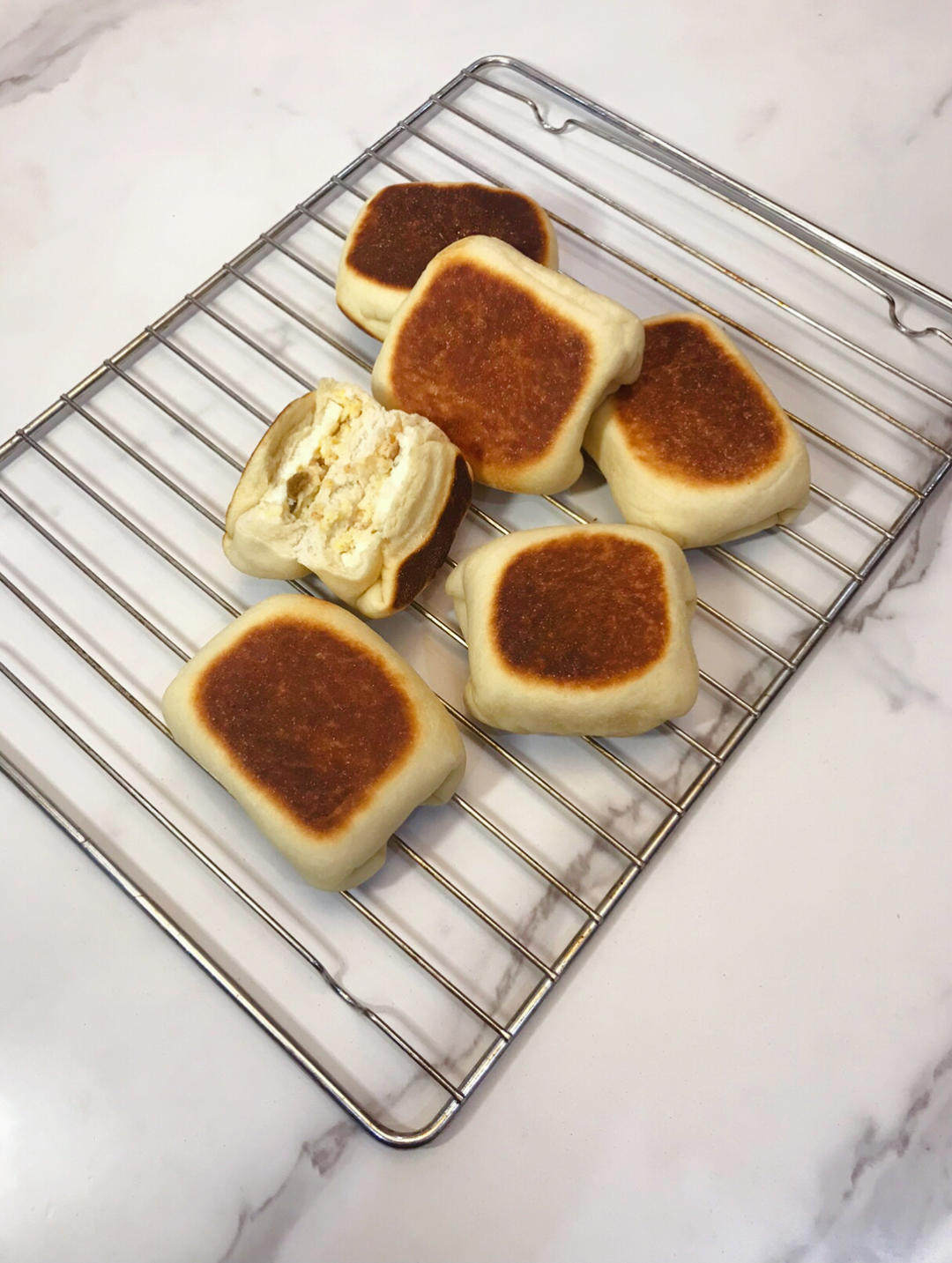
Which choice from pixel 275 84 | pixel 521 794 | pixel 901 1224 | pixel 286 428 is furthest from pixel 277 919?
pixel 275 84

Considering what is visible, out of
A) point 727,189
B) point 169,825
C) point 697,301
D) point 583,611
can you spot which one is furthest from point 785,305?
point 169,825

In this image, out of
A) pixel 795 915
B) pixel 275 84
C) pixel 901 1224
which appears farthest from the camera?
pixel 275 84

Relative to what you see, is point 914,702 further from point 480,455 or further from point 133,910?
point 133,910

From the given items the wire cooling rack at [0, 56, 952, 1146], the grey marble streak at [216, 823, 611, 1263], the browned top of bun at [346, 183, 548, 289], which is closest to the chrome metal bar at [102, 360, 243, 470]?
the wire cooling rack at [0, 56, 952, 1146]

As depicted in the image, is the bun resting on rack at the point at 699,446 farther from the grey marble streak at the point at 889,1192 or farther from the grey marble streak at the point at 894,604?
the grey marble streak at the point at 889,1192

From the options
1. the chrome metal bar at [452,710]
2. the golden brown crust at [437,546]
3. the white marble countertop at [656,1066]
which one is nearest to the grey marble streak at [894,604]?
the white marble countertop at [656,1066]

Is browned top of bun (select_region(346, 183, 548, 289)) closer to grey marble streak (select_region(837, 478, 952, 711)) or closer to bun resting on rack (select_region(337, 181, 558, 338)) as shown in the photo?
bun resting on rack (select_region(337, 181, 558, 338))
